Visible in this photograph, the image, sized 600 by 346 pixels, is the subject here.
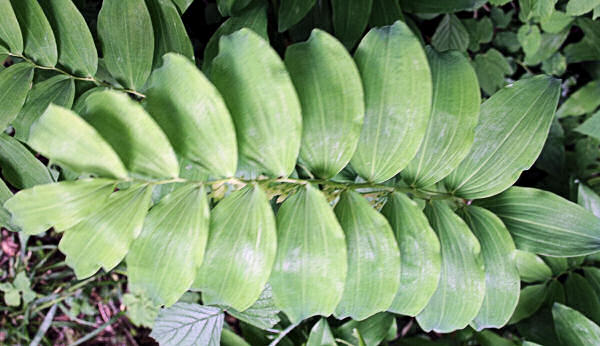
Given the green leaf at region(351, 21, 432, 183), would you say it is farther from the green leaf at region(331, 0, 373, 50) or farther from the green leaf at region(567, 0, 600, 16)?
the green leaf at region(567, 0, 600, 16)

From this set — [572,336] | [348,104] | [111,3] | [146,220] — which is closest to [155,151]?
[146,220]

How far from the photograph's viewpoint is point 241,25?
33.9 inches

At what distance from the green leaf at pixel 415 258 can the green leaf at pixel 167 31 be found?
46cm

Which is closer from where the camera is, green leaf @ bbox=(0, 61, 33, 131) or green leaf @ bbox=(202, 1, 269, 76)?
green leaf @ bbox=(0, 61, 33, 131)

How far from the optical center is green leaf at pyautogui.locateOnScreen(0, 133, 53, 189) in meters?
0.81

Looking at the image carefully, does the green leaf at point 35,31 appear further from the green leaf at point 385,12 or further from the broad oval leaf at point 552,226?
the broad oval leaf at point 552,226

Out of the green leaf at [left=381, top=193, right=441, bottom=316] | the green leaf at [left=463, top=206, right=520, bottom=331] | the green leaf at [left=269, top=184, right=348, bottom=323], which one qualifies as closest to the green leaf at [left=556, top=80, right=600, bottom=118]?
the green leaf at [left=463, top=206, right=520, bottom=331]

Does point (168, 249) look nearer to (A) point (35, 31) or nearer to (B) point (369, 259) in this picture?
(B) point (369, 259)

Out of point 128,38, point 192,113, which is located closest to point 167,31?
point 128,38

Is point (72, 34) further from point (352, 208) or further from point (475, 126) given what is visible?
point (475, 126)

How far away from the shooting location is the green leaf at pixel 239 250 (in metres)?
0.55

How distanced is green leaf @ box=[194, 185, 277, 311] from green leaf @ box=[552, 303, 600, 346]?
67 centimetres

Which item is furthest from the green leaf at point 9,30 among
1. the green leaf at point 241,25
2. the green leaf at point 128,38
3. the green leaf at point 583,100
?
the green leaf at point 583,100

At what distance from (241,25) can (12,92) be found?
414mm
